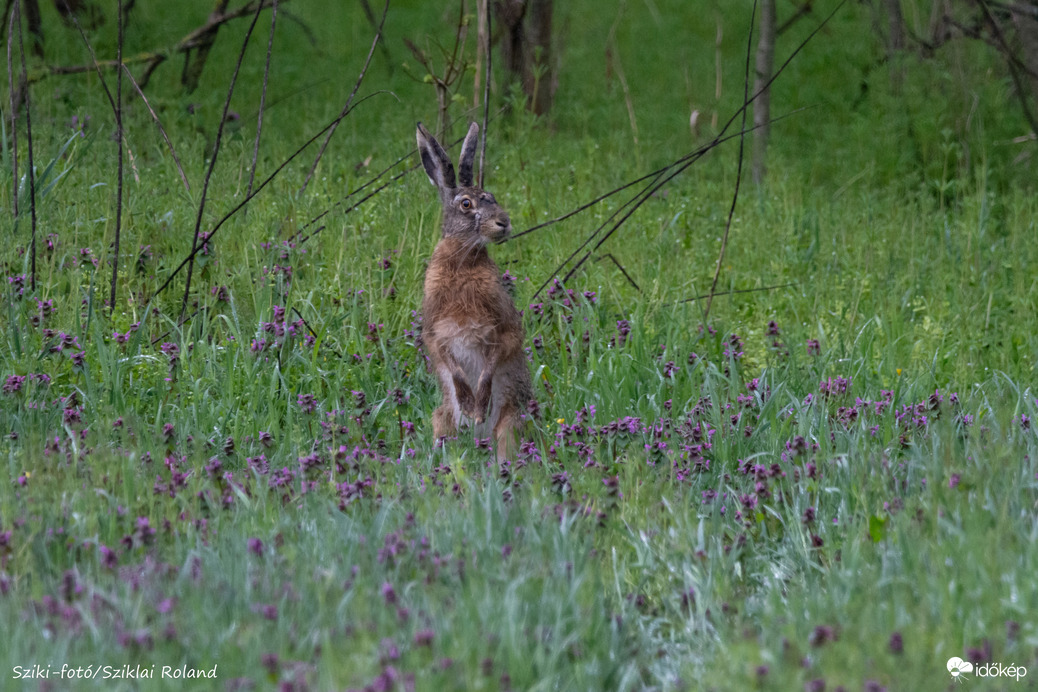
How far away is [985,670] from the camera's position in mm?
2600

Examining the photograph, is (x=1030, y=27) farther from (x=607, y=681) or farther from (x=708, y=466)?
(x=607, y=681)

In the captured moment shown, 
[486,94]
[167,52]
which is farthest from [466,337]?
[167,52]

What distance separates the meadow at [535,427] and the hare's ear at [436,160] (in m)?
0.79

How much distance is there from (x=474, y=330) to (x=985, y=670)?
2814 mm

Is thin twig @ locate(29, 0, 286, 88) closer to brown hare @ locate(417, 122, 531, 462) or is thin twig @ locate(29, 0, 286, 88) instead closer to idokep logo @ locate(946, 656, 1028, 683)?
brown hare @ locate(417, 122, 531, 462)

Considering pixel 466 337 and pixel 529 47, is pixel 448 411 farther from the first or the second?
pixel 529 47

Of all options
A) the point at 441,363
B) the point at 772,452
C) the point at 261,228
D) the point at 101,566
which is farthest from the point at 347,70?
the point at 101,566

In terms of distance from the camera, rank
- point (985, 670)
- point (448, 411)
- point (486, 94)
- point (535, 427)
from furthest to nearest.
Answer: point (486, 94)
point (448, 411)
point (535, 427)
point (985, 670)

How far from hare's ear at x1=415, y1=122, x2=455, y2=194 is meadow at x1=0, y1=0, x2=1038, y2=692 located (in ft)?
2.58

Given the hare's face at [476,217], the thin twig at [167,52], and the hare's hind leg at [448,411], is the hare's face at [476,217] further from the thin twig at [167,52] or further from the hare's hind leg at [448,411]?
the thin twig at [167,52]

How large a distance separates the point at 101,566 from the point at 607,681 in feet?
4.98

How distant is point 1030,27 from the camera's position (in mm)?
9203

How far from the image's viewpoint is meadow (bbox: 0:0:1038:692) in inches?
109

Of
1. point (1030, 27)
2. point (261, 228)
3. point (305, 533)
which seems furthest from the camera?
point (1030, 27)
